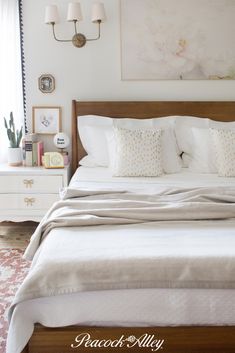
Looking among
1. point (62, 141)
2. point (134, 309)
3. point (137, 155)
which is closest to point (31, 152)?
point (62, 141)

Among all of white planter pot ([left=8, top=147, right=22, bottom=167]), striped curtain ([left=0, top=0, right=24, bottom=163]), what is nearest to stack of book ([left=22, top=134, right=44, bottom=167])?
white planter pot ([left=8, top=147, right=22, bottom=167])

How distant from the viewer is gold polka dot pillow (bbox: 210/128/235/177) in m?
3.07

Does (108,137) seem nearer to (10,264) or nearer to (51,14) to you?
(51,14)

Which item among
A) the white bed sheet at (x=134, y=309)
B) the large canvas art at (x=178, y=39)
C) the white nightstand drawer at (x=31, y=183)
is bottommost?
the white bed sheet at (x=134, y=309)

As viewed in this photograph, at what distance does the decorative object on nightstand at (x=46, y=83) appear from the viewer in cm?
360

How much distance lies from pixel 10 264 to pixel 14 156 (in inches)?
38.5

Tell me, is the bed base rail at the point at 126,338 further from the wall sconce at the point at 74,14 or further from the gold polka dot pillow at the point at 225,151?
the wall sconce at the point at 74,14

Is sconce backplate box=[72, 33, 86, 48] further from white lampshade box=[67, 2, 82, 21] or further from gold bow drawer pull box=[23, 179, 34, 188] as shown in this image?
gold bow drawer pull box=[23, 179, 34, 188]

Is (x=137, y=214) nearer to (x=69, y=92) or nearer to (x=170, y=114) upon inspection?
(x=170, y=114)

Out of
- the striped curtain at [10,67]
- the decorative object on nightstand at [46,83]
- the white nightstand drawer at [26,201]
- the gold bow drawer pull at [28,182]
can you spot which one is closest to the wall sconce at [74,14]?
the striped curtain at [10,67]

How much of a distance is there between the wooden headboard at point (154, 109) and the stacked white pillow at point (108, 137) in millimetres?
85

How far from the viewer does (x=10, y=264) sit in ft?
9.59

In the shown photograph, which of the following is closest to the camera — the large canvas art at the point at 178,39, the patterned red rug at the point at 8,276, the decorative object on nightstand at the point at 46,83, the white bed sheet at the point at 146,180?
the patterned red rug at the point at 8,276

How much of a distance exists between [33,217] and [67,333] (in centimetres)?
184
